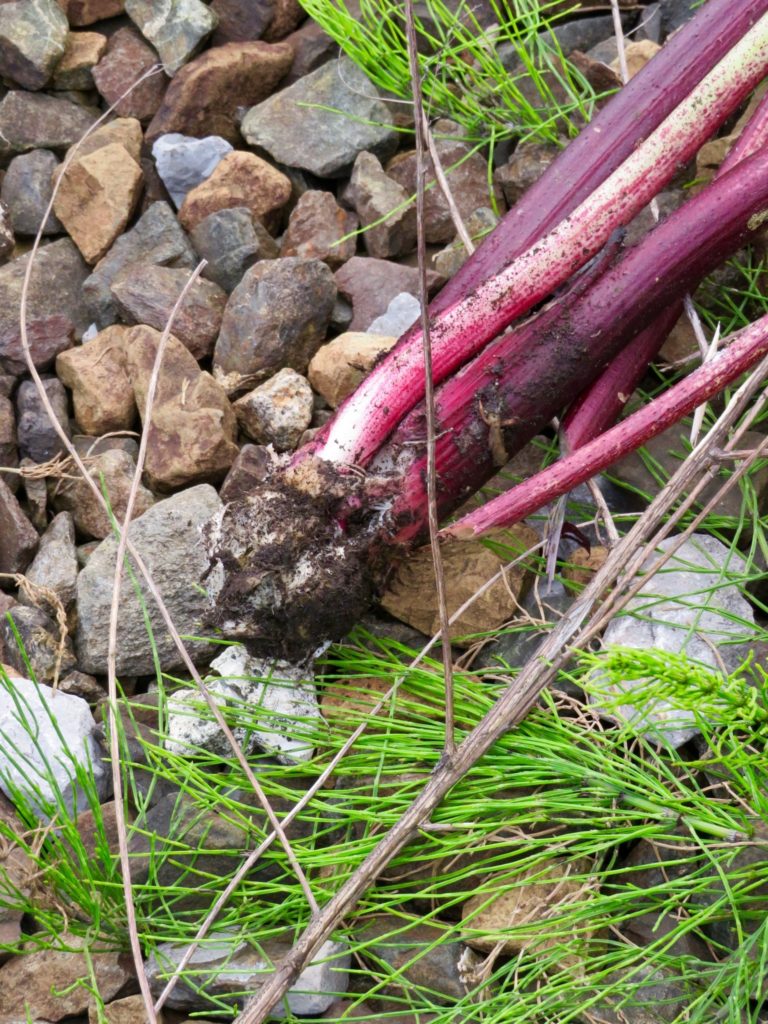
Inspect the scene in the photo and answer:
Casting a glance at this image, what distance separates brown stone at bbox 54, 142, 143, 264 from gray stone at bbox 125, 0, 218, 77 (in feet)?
1.00

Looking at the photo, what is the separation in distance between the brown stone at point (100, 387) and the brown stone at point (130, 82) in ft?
2.19

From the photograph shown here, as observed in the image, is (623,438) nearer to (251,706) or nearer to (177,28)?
(251,706)

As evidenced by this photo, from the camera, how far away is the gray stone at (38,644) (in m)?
2.05

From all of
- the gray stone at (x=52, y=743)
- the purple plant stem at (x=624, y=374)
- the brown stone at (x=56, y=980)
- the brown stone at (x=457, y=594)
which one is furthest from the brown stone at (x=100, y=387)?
the brown stone at (x=56, y=980)

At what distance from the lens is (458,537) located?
6.36 ft

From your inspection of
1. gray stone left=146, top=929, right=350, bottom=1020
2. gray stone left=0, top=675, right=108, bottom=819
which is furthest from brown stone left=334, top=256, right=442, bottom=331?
gray stone left=146, top=929, right=350, bottom=1020

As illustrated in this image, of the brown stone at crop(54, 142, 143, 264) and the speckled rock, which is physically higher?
the brown stone at crop(54, 142, 143, 264)

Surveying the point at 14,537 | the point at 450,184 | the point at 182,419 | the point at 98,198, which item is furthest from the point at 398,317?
the point at 14,537

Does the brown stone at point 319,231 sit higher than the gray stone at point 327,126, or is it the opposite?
the gray stone at point 327,126

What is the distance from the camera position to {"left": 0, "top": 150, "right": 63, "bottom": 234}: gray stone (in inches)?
102

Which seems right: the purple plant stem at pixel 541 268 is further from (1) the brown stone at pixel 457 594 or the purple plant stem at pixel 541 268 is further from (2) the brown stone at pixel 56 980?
(2) the brown stone at pixel 56 980

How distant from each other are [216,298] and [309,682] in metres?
0.90

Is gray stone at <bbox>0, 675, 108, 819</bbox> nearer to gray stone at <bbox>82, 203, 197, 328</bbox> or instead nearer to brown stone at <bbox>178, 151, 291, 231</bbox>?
gray stone at <bbox>82, 203, 197, 328</bbox>

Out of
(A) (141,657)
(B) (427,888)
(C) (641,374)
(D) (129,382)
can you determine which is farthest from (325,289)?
(B) (427,888)
